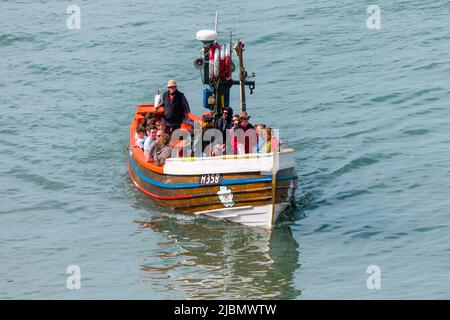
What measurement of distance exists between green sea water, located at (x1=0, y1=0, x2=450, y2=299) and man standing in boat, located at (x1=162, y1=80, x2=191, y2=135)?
5.50 ft

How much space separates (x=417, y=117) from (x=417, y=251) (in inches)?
352

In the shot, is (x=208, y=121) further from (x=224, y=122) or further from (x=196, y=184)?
A: (x=196, y=184)

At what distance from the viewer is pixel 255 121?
27.3 meters

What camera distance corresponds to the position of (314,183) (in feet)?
73.7

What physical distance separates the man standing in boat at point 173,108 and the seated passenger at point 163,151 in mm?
1591

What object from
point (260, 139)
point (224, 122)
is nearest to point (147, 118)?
point (224, 122)

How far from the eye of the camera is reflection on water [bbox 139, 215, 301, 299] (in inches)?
680

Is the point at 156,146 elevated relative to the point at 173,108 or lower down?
lower down

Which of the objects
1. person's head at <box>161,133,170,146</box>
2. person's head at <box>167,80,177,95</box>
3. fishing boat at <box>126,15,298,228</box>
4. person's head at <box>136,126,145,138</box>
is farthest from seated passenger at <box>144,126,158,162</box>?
person's head at <box>167,80,177,95</box>

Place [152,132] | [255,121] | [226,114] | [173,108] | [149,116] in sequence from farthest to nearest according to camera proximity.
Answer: [255,121], [149,116], [173,108], [152,132], [226,114]

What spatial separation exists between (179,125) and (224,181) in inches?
137

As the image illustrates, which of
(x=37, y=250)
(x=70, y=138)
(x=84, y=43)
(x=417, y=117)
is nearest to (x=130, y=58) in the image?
(x=84, y=43)

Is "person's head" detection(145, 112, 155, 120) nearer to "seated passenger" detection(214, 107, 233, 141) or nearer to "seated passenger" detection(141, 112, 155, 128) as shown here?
"seated passenger" detection(141, 112, 155, 128)

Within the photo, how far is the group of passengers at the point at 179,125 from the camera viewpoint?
19770 mm
